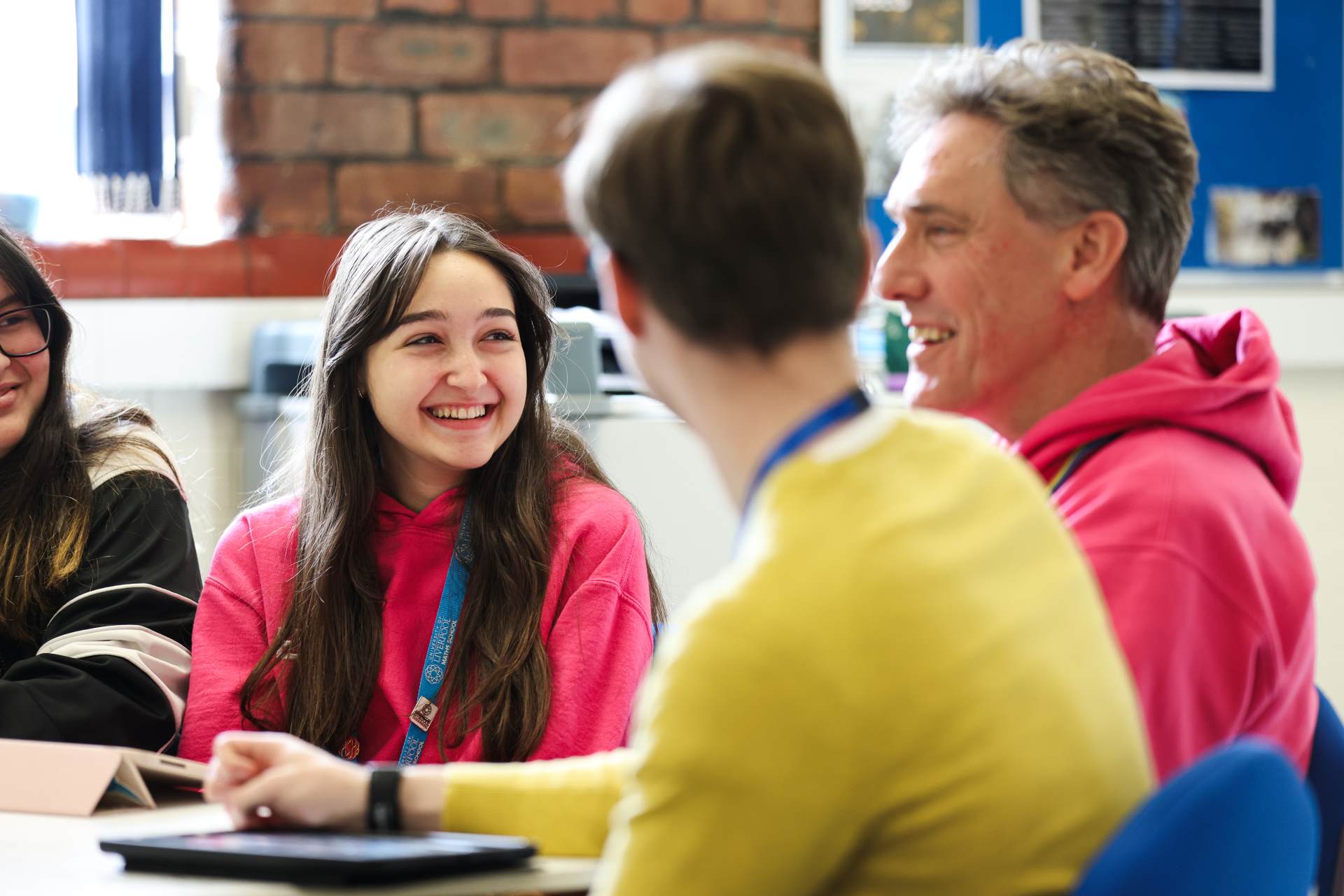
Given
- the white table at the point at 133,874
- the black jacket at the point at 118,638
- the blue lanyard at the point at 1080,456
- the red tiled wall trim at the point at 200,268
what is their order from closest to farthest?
1. the white table at the point at 133,874
2. the blue lanyard at the point at 1080,456
3. the black jacket at the point at 118,638
4. the red tiled wall trim at the point at 200,268

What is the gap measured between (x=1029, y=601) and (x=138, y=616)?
116cm

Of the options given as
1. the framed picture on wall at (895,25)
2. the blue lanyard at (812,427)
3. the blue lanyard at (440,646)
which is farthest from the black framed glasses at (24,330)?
the framed picture on wall at (895,25)

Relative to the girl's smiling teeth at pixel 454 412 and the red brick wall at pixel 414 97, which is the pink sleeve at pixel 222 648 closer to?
the girl's smiling teeth at pixel 454 412

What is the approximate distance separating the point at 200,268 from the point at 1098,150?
1.91 m

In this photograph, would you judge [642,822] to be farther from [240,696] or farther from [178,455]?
[178,455]

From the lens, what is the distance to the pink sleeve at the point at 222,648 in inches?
62.9

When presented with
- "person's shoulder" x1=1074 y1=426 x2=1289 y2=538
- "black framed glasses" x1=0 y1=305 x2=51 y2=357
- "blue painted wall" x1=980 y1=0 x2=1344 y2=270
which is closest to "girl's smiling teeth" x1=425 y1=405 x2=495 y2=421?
"black framed glasses" x1=0 y1=305 x2=51 y2=357

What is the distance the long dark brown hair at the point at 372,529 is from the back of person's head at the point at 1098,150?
671 mm

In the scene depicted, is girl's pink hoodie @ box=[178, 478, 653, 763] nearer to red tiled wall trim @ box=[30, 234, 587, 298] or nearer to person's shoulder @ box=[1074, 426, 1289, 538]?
person's shoulder @ box=[1074, 426, 1289, 538]

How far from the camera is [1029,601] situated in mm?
803

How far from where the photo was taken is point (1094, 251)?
1333mm

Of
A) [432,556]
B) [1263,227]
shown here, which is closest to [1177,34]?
[1263,227]

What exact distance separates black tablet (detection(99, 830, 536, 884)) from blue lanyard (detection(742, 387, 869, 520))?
1.04 ft

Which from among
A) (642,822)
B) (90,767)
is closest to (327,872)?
(642,822)
